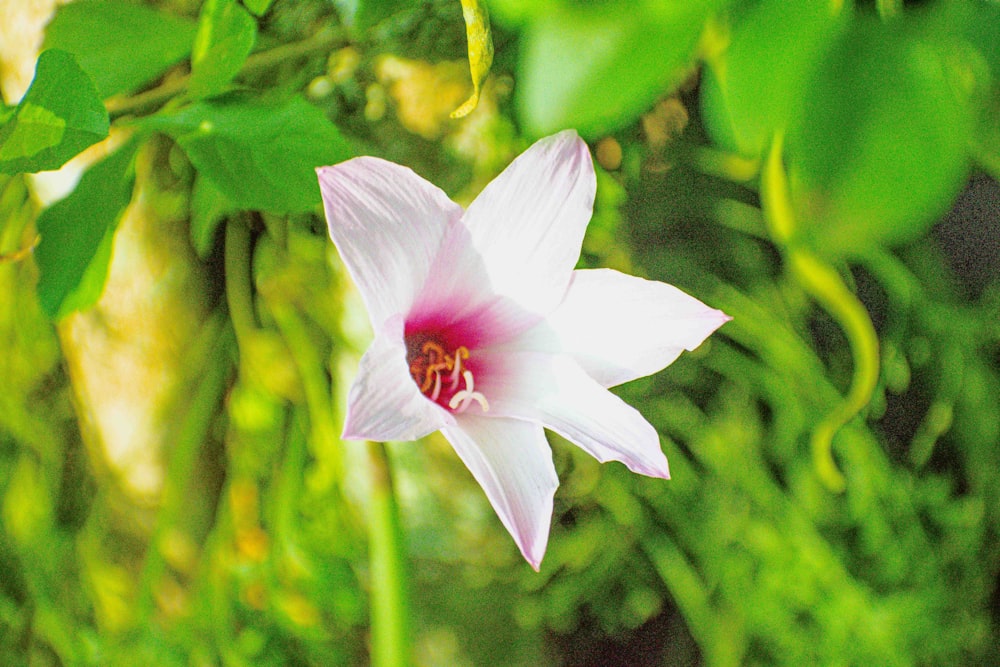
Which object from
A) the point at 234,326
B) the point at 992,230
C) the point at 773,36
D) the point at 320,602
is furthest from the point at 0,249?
the point at 992,230

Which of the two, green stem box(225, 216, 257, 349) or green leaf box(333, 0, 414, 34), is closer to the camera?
green leaf box(333, 0, 414, 34)

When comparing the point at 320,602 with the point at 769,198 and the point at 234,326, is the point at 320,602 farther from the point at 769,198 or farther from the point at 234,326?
the point at 769,198

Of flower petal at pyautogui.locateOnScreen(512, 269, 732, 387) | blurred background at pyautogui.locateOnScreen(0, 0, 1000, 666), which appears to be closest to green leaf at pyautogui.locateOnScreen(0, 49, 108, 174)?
blurred background at pyautogui.locateOnScreen(0, 0, 1000, 666)

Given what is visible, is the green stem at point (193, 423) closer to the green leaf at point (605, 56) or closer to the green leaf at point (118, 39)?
the green leaf at point (118, 39)

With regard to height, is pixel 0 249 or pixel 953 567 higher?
pixel 0 249

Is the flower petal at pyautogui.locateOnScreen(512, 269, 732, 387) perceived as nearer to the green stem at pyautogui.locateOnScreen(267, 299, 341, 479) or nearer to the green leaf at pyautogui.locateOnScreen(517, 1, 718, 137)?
the green leaf at pyautogui.locateOnScreen(517, 1, 718, 137)
